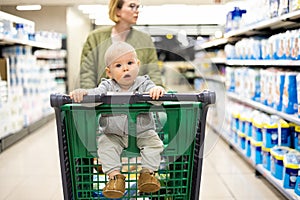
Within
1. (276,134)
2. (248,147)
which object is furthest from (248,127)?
(276,134)

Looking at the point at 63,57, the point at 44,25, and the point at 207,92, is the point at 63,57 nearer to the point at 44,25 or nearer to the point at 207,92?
the point at 44,25

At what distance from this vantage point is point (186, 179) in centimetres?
166

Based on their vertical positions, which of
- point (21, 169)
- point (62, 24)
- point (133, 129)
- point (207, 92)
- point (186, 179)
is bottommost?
point (21, 169)

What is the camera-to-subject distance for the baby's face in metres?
1.61

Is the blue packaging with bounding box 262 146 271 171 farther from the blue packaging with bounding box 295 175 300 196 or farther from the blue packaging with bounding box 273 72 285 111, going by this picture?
the blue packaging with bounding box 295 175 300 196

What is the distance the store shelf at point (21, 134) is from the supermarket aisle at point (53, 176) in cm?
6

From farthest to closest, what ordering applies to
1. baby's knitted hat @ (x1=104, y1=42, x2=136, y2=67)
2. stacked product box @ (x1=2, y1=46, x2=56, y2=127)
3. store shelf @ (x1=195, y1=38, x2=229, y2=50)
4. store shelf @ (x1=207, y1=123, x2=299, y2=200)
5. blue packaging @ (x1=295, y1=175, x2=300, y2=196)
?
store shelf @ (x1=195, y1=38, x2=229, y2=50) < stacked product box @ (x1=2, y1=46, x2=56, y2=127) < store shelf @ (x1=207, y1=123, x2=299, y2=200) < blue packaging @ (x1=295, y1=175, x2=300, y2=196) < baby's knitted hat @ (x1=104, y1=42, x2=136, y2=67)

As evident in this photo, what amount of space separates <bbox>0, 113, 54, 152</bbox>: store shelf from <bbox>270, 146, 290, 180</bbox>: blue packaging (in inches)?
105

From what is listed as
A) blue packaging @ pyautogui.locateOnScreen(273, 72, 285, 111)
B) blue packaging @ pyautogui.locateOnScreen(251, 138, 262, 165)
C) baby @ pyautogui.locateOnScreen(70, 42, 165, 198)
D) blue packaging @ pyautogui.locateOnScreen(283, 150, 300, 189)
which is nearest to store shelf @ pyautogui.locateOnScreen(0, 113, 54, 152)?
blue packaging @ pyautogui.locateOnScreen(251, 138, 262, 165)

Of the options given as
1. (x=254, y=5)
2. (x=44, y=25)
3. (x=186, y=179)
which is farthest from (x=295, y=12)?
(x=44, y=25)

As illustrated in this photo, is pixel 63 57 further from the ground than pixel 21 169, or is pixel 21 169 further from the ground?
pixel 63 57

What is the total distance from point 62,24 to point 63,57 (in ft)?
19.7

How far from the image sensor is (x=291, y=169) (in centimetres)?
274

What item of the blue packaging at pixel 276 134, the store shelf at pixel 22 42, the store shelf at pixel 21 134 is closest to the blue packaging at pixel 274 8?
the blue packaging at pixel 276 134
